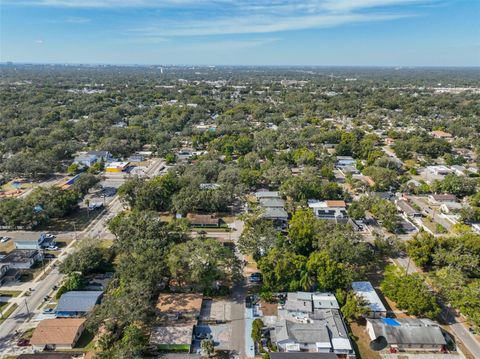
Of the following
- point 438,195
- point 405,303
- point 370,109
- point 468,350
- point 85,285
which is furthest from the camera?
point 370,109

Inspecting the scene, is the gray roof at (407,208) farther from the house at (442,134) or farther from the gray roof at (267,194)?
the house at (442,134)

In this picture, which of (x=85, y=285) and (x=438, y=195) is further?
(x=438, y=195)

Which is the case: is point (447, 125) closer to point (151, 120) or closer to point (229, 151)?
point (229, 151)

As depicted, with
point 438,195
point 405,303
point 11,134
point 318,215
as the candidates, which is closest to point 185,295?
point 405,303

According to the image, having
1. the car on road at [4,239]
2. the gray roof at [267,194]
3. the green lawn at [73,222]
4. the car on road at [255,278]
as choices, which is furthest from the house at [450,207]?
the car on road at [4,239]

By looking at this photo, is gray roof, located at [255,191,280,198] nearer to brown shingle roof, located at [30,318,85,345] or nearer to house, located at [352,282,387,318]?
house, located at [352,282,387,318]

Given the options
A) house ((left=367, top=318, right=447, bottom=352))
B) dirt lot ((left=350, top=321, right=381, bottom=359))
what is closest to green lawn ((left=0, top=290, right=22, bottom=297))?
dirt lot ((left=350, top=321, right=381, bottom=359))
